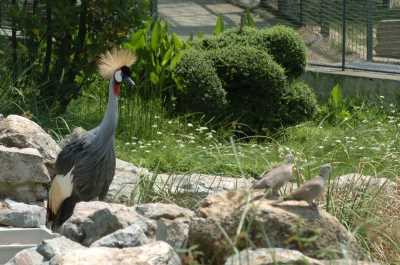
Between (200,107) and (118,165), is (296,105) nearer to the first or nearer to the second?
(200,107)

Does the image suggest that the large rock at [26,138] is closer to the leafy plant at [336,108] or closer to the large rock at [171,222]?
the large rock at [171,222]

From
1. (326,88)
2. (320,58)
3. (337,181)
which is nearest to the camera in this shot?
(337,181)

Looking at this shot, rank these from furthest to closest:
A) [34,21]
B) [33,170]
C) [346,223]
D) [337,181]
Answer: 1. [34,21]
2. [33,170]
3. [337,181]
4. [346,223]

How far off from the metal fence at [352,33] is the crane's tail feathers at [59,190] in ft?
25.3

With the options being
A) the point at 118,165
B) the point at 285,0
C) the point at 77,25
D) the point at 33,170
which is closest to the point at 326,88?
the point at 285,0

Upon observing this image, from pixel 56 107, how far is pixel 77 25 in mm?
945

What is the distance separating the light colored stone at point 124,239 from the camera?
6.03 metres

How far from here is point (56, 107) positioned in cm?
1169

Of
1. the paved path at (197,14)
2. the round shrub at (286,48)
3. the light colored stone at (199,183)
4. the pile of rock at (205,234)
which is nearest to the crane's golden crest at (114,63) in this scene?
the light colored stone at (199,183)

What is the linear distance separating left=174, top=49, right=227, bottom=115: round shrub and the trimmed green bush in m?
0.85

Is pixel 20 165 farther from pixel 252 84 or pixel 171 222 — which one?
pixel 252 84

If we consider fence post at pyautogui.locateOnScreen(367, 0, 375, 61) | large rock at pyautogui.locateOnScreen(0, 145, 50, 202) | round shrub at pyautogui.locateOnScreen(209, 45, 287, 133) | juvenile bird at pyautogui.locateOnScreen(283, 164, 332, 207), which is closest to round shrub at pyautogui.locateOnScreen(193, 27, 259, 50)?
round shrub at pyautogui.locateOnScreen(209, 45, 287, 133)

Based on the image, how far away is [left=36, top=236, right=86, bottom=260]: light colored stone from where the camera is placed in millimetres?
6004

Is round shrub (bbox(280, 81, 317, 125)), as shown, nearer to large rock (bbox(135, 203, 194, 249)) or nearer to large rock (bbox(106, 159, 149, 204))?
large rock (bbox(106, 159, 149, 204))
